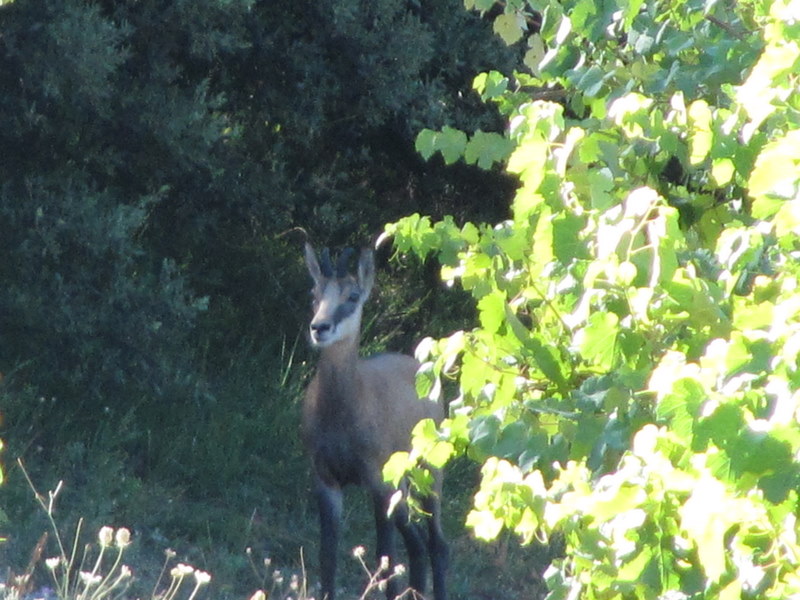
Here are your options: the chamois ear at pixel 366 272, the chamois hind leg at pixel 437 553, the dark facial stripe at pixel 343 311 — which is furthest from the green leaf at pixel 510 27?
the chamois hind leg at pixel 437 553

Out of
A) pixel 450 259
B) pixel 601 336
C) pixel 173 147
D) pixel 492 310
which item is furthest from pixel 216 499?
pixel 601 336

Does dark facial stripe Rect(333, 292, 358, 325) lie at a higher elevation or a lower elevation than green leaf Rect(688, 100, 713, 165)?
lower

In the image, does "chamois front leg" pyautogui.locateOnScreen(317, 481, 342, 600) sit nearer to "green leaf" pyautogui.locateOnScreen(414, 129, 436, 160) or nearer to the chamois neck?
the chamois neck

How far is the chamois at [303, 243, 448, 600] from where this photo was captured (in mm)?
8195

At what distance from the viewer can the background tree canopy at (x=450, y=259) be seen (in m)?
2.63

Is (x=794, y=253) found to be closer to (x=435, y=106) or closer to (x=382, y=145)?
(x=435, y=106)

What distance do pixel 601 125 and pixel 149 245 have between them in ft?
22.2

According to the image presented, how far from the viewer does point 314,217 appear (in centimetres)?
1126

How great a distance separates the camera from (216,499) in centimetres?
966

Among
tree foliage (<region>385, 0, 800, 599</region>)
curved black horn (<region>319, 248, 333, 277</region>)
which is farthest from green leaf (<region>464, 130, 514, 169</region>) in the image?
curved black horn (<region>319, 248, 333, 277</region>)

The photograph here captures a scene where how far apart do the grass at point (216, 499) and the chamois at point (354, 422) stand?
0.36 m

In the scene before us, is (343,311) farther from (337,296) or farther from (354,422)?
(354,422)

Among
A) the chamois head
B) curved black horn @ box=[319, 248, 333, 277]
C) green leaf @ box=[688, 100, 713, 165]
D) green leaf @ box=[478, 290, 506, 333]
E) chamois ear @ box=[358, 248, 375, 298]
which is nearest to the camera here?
green leaf @ box=[688, 100, 713, 165]

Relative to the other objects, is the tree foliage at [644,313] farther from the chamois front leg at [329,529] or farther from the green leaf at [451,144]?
the chamois front leg at [329,529]
